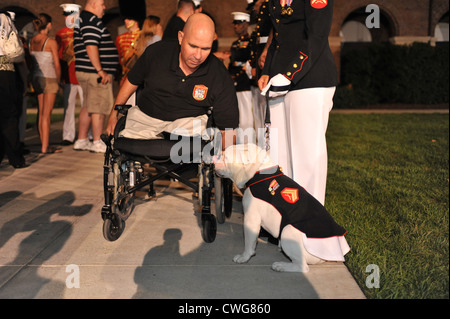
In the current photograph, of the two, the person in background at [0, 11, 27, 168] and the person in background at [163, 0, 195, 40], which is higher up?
the person in background at [163, 0, 195, 40]

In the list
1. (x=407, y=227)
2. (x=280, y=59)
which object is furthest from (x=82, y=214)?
(x=407, y=227)

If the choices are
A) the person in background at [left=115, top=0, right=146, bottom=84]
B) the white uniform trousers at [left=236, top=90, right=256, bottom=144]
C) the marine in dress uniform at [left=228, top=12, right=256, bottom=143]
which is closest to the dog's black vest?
the marine in dress uniform at [left=228, top=12, right=256, bottom=143]

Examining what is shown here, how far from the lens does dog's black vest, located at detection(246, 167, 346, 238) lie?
129 inches

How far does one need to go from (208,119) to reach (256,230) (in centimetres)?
114

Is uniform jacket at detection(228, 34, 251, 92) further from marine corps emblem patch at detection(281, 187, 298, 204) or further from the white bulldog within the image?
marine corps emblem patch at detection(281, 187, 298, 204)

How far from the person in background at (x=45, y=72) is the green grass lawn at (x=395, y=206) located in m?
4.39

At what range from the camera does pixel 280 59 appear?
3674 mm

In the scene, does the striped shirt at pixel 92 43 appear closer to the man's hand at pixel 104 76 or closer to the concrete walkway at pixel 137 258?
the man's hand at pixel 104 76

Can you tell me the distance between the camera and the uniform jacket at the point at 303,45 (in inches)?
134

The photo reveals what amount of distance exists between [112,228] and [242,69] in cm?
347

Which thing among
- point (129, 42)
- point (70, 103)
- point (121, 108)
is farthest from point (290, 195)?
point (70, 103)

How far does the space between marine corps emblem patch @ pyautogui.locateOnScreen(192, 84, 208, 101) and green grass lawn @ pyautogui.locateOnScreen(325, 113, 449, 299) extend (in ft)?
5.41

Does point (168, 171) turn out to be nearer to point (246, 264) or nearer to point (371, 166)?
point (246, 264)

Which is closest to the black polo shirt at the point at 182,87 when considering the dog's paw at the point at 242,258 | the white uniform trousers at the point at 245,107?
the dog's paw at the point at 242,258
